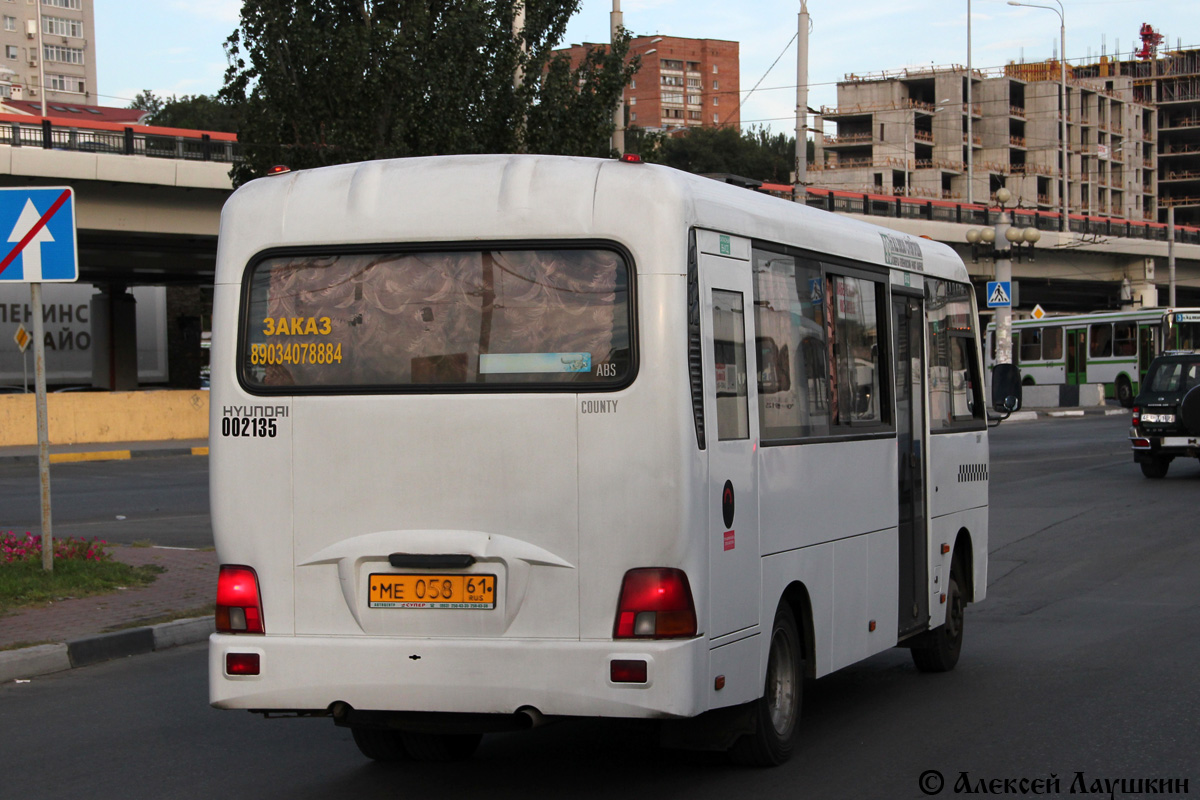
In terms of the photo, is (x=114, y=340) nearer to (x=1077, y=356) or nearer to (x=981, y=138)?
(x=1077, y=356)

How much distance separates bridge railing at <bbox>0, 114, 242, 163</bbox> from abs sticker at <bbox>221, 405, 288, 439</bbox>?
2968 cm

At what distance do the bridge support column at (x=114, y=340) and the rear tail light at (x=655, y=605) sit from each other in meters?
50.7

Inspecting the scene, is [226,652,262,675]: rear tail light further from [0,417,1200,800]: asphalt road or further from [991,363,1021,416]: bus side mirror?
[991,363,1021,416]: bus side mirror

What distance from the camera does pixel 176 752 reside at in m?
6.65

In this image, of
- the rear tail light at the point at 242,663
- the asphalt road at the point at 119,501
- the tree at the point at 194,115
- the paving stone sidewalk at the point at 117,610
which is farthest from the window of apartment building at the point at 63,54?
the rear tail light at the point at 242,663

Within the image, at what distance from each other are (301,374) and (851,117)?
121 meters

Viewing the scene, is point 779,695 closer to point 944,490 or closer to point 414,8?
point 944,490

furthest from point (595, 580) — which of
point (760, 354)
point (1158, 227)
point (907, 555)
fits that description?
point (1158, 227)

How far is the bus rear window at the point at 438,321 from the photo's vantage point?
5.37m

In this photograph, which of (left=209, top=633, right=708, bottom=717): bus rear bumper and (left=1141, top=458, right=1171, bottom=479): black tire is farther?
(left=1141, top=458, right=1171, bottom=479): black tire

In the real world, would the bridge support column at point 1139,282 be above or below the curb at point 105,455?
above

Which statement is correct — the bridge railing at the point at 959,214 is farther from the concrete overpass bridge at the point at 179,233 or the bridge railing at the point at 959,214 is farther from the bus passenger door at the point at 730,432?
the bus passenger door at the point at 730,432

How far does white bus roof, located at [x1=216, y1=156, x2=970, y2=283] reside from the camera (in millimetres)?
5387

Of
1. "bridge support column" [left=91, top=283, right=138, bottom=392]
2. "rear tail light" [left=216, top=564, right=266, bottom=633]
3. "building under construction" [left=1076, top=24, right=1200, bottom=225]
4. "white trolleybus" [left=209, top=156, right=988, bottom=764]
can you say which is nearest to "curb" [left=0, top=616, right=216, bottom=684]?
"rear tail light" [left=216, top=564, right=266, bottom=633]
